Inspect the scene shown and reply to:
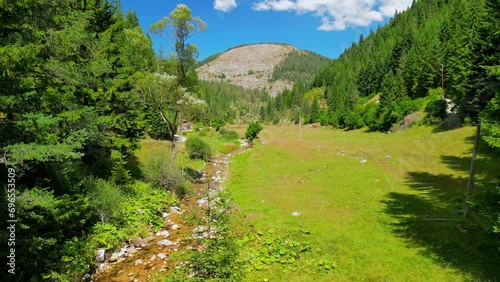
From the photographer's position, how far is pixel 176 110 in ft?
82.9

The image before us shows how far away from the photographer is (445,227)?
1620 centimetres

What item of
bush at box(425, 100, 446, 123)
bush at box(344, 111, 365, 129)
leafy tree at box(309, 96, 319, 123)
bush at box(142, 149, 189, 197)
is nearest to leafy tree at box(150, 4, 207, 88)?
bush at box(142, 149, 189, 197)

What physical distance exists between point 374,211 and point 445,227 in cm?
412

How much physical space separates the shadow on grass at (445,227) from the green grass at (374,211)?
0.04 m

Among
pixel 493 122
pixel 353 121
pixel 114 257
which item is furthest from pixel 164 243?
pixel 353 121

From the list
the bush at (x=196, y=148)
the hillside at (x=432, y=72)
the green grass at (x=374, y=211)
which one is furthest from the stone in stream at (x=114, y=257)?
the bush at (x=196, y=148)

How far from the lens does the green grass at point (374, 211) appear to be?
508 inches

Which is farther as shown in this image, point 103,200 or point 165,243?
point 103,200

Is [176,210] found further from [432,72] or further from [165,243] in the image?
[432,72]

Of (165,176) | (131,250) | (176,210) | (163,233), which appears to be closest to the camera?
→ (131,250)

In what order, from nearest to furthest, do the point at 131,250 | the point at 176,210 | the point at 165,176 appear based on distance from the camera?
the point at 131,250, the point at 176,210, the point at 165,176

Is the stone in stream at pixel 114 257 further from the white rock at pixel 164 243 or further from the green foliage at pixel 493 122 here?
the green foliage at pixel 493 122

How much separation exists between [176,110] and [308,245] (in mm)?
15740

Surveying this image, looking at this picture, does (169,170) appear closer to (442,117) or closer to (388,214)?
(388,214)
